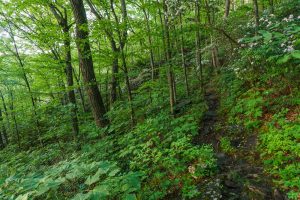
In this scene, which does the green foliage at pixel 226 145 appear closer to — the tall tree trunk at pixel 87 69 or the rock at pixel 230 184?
the rock at pixel 230 184

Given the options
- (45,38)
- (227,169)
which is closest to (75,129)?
(45,38)

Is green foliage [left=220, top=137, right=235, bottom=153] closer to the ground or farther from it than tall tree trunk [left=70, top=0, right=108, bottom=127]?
closer to the ground

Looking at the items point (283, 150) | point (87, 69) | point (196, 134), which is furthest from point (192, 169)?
point (87, 69)

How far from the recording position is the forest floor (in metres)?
3.62

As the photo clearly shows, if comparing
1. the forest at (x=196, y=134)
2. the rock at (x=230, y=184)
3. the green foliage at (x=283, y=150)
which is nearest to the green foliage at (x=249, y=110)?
the forest at (x=196, y=134)

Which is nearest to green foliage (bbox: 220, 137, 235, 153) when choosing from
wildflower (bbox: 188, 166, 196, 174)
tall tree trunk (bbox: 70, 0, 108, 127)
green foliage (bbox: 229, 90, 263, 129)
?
green foliage (bbox: 229, 90, 263, 129)

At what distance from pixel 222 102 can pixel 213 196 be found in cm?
391

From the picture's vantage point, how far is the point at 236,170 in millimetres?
4227

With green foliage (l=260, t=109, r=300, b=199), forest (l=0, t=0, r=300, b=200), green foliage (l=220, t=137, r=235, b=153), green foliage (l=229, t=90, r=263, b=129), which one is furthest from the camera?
green foliage (l=229, t=90, r=263, b=129)

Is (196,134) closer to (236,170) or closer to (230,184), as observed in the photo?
(236,170)

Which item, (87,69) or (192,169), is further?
(87,69)

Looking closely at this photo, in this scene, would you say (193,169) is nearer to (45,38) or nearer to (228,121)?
(228,121)

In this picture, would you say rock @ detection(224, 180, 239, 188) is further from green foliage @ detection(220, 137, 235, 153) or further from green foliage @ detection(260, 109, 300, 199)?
green foliage @ detection(220, 137, 235, 153)

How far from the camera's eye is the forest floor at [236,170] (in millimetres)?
3623
